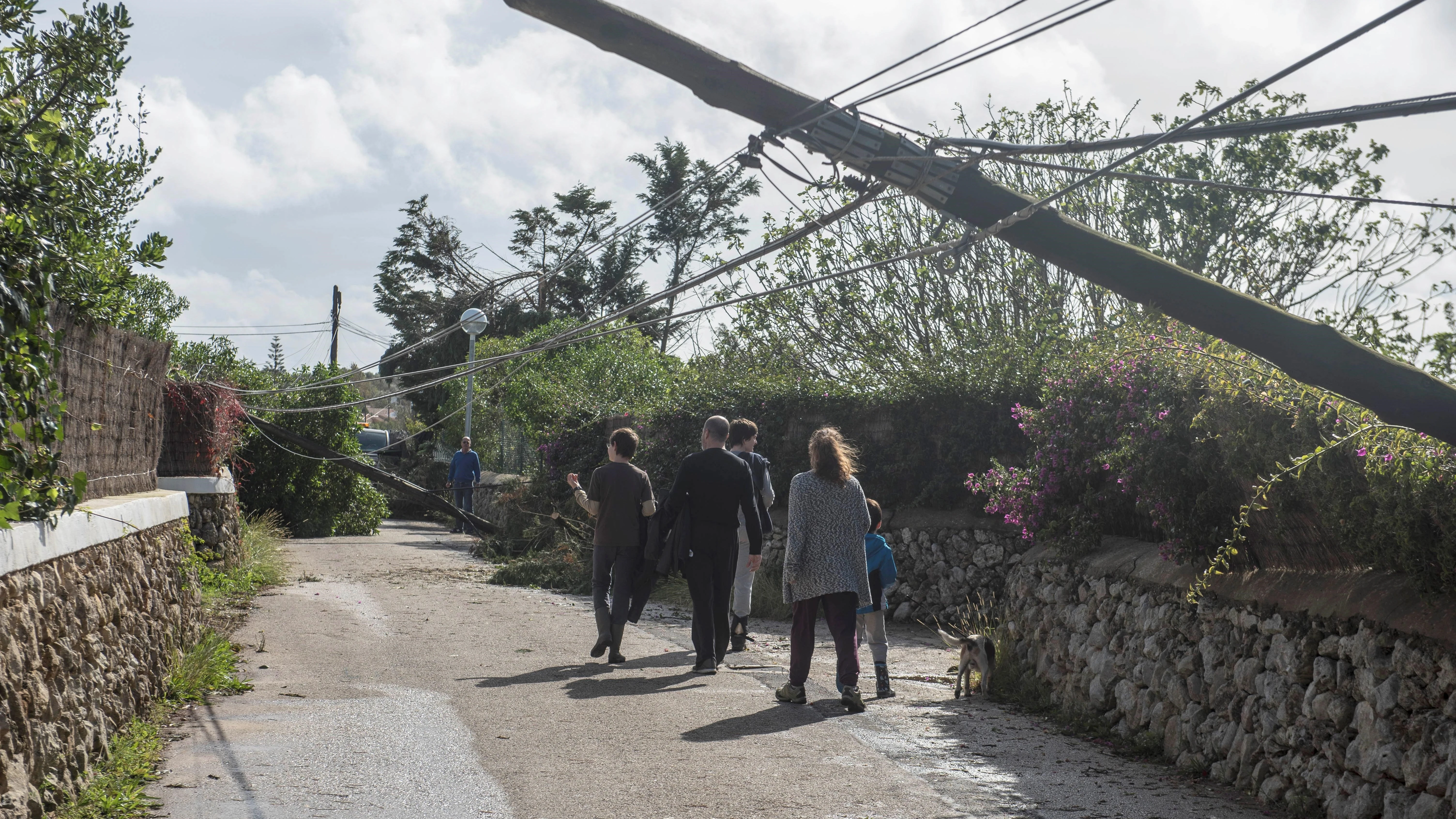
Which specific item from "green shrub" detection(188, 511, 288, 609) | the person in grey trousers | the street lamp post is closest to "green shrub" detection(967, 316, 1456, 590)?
the person in grey trousers

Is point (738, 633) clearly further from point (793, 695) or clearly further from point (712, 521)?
point (793, 695)

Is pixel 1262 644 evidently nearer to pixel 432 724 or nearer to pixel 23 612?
pixel 432 724

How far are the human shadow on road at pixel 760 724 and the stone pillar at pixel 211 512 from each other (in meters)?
7.75

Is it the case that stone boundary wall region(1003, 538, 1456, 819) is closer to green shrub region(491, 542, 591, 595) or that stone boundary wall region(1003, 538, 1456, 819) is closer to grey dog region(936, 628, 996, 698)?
grey dog region(936, 628, 996, 698)

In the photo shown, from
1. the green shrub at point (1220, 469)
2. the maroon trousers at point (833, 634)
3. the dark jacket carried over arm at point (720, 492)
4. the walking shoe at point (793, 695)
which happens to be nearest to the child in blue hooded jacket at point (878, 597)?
the maroon trousers at point (833, 634)

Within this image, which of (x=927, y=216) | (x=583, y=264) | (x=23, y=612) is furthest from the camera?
(x=583, y=264)

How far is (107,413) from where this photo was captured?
6816 millimetres

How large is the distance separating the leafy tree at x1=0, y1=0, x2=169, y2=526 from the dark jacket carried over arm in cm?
389

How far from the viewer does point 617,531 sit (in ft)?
29.0

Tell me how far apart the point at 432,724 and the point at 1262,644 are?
4.42m

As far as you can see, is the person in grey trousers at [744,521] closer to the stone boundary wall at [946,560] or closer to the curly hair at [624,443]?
the curly hair at [624,443]

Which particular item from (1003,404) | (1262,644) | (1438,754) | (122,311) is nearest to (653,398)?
(1003,404)

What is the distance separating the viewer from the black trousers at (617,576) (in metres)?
8.80

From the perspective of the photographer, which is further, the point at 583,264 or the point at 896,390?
the point at 583,264
